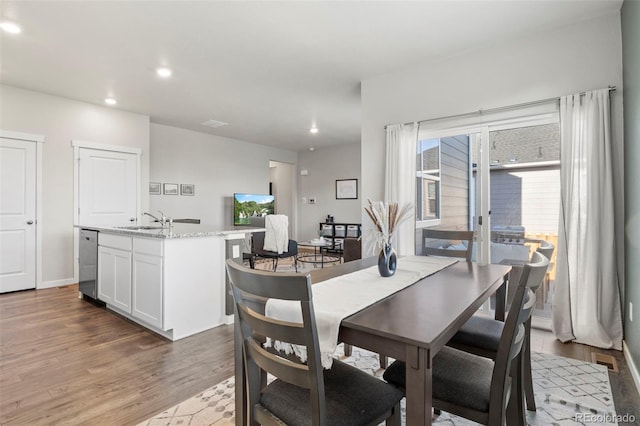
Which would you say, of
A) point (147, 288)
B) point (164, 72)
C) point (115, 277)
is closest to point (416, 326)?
point (147, 288)

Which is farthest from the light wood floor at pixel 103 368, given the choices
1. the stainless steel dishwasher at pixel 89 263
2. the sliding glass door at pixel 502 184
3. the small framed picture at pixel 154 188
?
the small framed picture at pixel 154 188

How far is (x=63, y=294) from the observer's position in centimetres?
420

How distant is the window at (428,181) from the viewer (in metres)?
3.72

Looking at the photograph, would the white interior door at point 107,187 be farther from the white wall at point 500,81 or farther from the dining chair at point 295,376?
the dining chair at point 295,376

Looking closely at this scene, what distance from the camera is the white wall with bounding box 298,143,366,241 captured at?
8.13 meters

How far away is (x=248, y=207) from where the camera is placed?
755cm

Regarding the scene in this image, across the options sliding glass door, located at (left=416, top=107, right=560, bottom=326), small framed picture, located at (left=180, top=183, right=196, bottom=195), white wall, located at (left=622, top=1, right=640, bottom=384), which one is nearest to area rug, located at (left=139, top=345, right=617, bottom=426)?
white wall, located at (left=622, top=1, right=640, bottom=384)

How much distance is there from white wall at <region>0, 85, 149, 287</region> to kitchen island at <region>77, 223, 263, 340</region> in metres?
1.86

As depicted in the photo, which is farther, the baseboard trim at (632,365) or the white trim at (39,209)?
the white trim at (39,209)

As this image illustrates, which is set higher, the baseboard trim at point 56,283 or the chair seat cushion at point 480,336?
the chair seat cushion at point 480,336

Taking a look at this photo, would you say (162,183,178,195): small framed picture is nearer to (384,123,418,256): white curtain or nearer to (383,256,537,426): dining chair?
(384,123,418,256): white curtain

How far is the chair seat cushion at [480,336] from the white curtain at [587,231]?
146 centimetres

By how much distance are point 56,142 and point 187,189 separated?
236cm

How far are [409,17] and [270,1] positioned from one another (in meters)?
1.16
